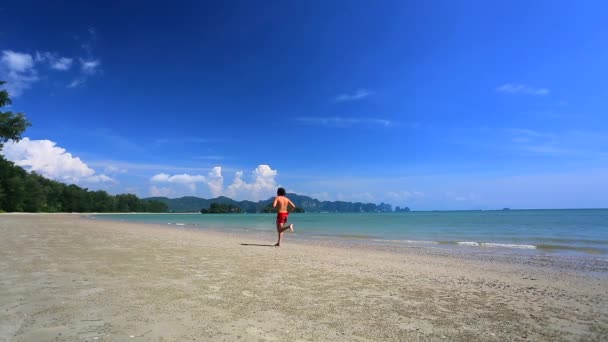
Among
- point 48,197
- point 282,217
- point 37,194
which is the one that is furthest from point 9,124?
point 48,197

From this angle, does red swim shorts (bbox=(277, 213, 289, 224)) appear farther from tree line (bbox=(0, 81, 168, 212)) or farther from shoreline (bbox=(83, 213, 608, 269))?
tree line (bbox=(0, 81, 168, 212))

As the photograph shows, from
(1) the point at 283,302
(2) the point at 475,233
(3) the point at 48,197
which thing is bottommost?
(2) the point at 475,233

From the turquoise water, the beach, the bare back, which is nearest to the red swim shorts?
the bare back

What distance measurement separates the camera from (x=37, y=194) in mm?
93188

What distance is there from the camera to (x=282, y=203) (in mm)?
14141

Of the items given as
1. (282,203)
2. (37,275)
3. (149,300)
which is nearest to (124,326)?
(149,300)

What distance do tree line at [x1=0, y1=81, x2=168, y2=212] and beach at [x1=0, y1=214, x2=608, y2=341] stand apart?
4665 centimetres

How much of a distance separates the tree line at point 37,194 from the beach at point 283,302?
153ft

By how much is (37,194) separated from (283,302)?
114843 millimetres

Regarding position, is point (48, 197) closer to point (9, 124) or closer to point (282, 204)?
point (9, 124)

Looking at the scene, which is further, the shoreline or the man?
the shoreline

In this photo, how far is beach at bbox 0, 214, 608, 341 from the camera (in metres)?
4.04

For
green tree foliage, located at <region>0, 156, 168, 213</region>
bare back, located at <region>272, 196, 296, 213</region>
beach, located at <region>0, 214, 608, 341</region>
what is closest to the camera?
beach, located at <region>0, 214, 608, 341</region>

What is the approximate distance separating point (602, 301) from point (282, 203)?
33.7 feet
